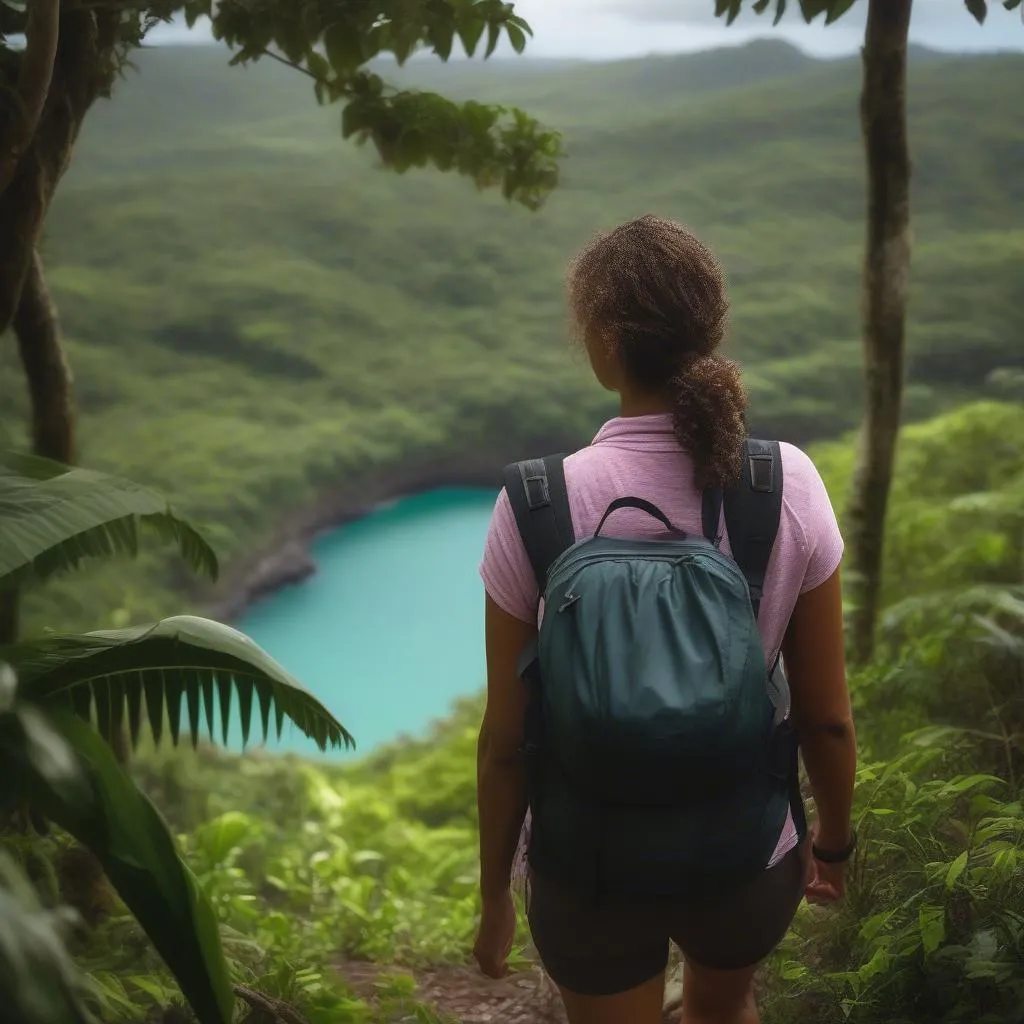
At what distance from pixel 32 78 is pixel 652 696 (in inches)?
64.0

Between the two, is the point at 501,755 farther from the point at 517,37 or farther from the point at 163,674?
the point at 517,37

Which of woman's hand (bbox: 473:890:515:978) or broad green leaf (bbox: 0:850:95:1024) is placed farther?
woman's hand (bbox: 473:890:515:978)

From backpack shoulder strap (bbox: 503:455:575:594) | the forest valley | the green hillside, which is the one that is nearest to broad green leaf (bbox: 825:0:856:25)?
the forest valley

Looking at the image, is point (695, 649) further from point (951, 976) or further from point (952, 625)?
point (952, 625)

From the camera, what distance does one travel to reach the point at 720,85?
14367 millimetres

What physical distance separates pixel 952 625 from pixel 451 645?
5.78 meters

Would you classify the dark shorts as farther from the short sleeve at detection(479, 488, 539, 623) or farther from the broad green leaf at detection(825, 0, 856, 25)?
the broad green leaf at detection(825, 0, 856, 25)

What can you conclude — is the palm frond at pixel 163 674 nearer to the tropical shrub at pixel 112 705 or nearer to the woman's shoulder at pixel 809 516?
the tropical shrub at pixel 112 705

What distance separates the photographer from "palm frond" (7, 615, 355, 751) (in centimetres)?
140

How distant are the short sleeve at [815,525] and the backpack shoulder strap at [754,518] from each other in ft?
0.13

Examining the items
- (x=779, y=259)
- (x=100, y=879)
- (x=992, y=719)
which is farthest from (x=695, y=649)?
(x=779, y=259)

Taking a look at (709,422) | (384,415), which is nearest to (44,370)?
(709,422)

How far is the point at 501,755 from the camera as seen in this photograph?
1305 millimetres

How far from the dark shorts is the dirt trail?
1051 millimetres
